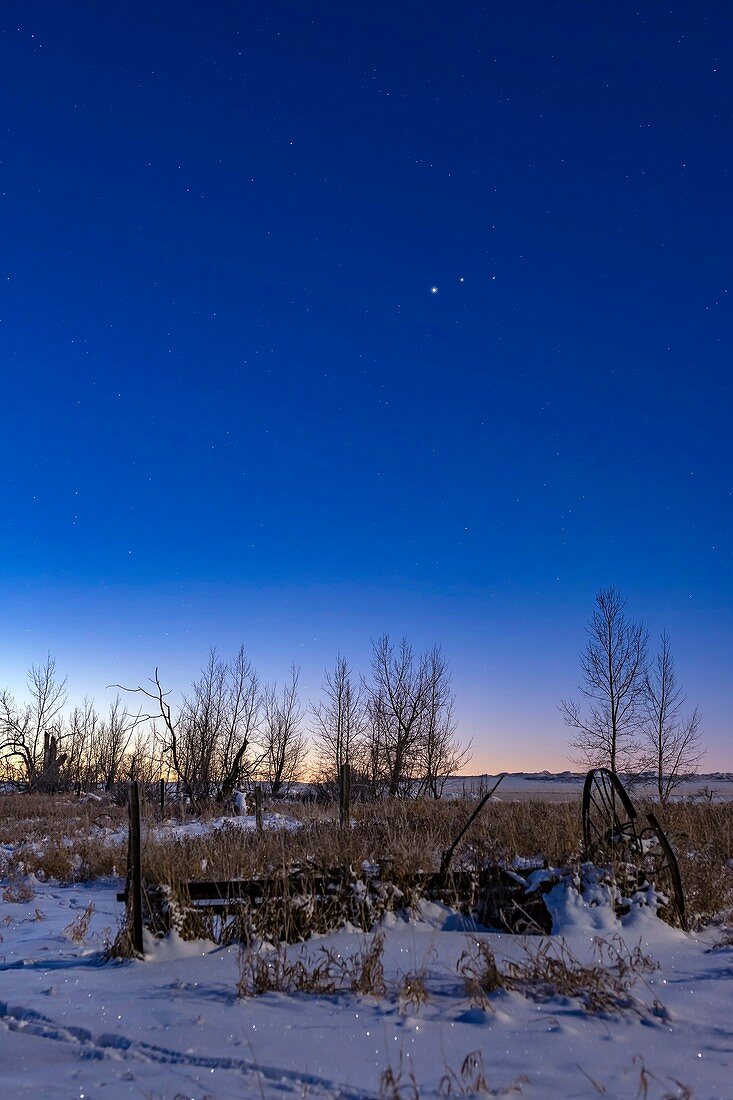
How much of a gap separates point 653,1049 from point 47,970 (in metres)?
4.68

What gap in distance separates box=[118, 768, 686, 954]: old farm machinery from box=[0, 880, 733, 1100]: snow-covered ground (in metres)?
0.25

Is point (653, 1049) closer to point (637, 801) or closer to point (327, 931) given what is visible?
point (327, 931)

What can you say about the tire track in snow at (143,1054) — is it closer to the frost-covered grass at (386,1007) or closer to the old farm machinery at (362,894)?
the frost-covered grass at (386,1007)

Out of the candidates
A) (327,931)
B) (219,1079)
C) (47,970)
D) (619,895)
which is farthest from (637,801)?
(219,1079)

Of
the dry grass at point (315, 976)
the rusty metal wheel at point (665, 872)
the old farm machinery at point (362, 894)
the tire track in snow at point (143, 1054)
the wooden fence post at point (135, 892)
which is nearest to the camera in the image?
the tire track in snow at point (143, 1054)

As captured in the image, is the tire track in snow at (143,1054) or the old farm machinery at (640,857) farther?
the old farm machinery at (640,857)

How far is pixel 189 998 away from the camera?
512cm

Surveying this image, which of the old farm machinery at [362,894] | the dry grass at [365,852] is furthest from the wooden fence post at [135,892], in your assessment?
the dry grass at [365,852]

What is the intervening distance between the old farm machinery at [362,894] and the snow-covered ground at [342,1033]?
0.25 meters

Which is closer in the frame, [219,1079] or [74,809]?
[219,1079]

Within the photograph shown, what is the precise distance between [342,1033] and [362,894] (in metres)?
2.54

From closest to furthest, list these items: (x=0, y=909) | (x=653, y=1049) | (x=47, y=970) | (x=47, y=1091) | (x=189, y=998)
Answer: (x=47, y=1091), (x=653, y=1049), (x=189, y=998), (x=47, y=970), (x=0, y=909)

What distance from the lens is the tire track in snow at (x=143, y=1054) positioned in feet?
→ 11.9

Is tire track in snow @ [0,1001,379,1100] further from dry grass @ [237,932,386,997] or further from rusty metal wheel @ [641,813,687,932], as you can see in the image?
rusty metal wheel @ [641,813,687,932]
